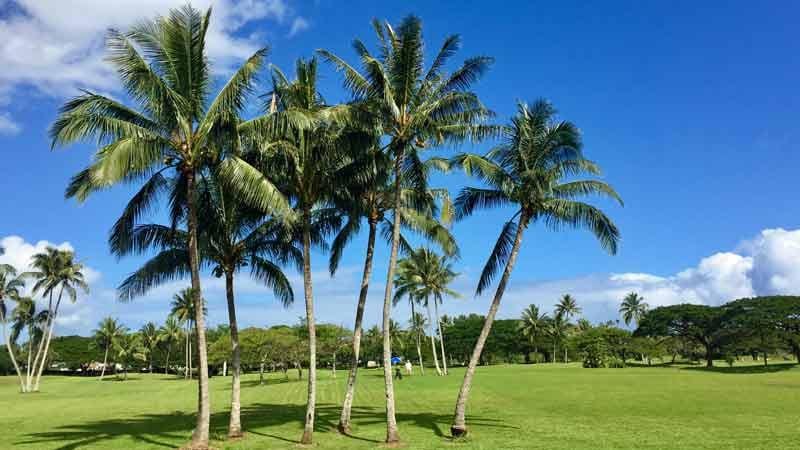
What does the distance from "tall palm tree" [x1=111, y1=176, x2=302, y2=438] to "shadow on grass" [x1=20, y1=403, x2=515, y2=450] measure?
2438 millimetres

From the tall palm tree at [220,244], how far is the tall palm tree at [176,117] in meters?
2.65

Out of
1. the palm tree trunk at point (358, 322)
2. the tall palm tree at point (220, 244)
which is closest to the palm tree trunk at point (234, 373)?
the tall palm tree at point (220, 244)

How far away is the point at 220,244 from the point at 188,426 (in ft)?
28.9

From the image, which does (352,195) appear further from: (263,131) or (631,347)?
(631,347)

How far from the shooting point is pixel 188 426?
81.1 feet

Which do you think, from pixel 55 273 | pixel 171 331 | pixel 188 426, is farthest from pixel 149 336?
pixel 188 426

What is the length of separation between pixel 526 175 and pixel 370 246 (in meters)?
6.49

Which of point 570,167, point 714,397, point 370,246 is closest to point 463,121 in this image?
point 570,167

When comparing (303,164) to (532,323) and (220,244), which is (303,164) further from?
(532,323)

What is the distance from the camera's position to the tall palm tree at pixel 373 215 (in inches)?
844

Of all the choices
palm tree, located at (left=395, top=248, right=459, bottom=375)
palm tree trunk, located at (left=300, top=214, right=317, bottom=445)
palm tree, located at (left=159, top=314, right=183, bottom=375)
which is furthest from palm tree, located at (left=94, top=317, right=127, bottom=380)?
palm tree trunk, located at (left=300, top=214, right=317, bottom=445)

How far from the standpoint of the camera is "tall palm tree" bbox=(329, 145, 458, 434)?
844 inches

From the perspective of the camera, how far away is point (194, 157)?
673 inches

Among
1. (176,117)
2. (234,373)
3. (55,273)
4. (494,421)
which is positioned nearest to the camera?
(176,117)
